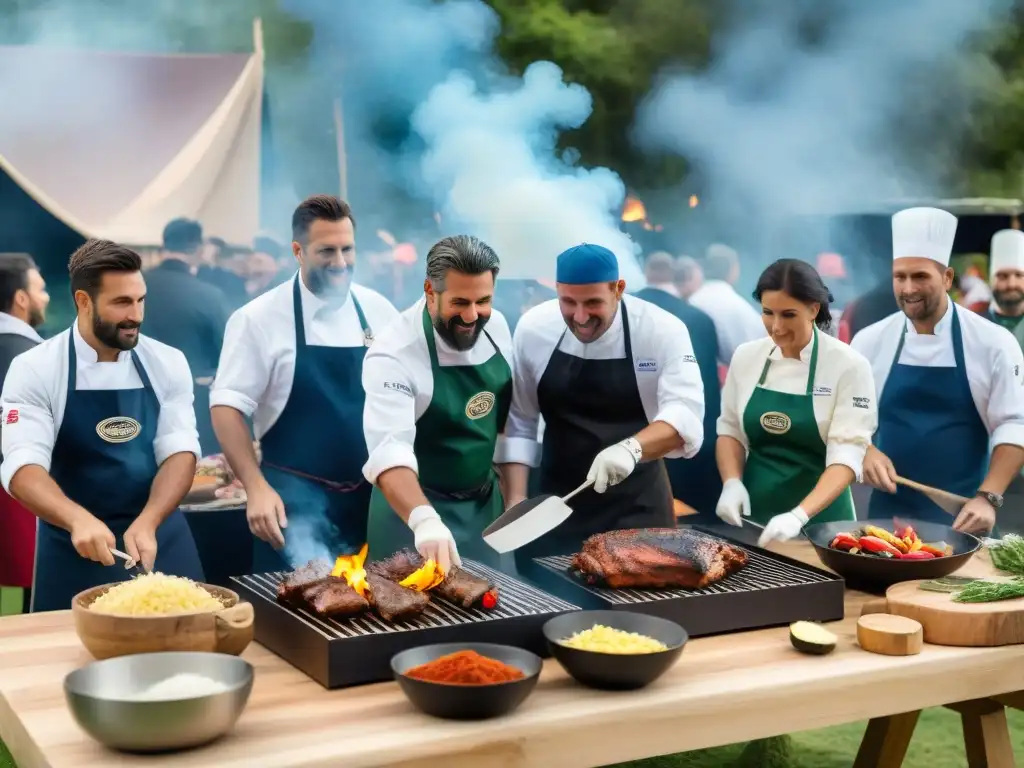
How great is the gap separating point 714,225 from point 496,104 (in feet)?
5.69

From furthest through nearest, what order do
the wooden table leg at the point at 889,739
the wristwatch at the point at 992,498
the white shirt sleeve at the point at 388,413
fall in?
the wristwatch at the point at 992,498 < the wooden table leg at the point at 889,739 < the white shirt sleeve at the point at 388,413

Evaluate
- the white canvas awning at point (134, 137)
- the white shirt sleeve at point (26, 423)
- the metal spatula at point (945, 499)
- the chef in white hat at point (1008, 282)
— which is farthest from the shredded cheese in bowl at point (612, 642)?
the chef in white hat at point (1008, 282)

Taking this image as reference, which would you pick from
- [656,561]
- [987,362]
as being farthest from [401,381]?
[987,362]

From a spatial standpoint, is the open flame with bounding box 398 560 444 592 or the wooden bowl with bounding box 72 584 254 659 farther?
the open flame with bounding box 398 560 444 592

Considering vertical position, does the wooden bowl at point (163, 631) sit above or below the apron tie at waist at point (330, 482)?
below

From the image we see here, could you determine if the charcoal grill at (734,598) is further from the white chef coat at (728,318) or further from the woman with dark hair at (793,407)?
the white chef coat at (728,318)

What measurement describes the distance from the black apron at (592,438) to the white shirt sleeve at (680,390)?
0.44ft

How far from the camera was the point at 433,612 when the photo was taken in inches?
106

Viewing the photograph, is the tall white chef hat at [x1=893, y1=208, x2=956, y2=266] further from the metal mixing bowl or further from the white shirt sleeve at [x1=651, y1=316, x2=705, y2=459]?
the metal mixing bowl

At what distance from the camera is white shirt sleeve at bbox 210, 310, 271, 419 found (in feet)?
13.3

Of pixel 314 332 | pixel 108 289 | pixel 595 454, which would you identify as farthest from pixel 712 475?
pixel 108 289

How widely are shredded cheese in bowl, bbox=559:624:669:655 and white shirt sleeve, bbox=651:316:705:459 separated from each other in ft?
4.34

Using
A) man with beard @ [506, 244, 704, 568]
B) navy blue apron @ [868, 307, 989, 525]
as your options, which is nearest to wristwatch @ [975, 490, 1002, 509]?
navy blue apron @ [868, 307, 989, 525]

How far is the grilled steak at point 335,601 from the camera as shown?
2590 millimetres
